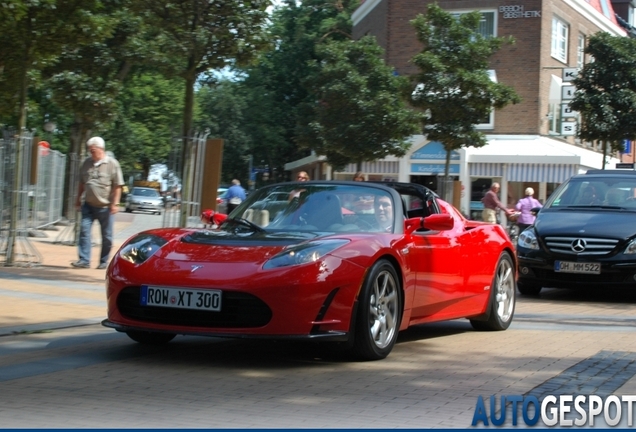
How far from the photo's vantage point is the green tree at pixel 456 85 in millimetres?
28469

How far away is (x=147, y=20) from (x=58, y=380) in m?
9.75

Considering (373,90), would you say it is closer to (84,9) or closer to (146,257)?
(84,9)

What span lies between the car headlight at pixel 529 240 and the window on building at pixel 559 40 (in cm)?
3055

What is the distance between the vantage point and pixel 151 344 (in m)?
7.62

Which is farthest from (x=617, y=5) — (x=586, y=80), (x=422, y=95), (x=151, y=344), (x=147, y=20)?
(x=151, y=344)

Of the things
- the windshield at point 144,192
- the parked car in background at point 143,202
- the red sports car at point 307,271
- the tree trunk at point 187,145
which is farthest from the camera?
the windshield at point 144,192

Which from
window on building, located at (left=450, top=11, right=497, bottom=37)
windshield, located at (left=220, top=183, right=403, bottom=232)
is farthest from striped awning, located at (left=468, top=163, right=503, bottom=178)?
windshield, located at (left=220, top=183, right=403, bottom=232)

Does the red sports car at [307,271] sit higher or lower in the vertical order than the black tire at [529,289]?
higher

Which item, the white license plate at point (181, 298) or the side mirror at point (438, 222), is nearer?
the white license plate at point (181, 298)

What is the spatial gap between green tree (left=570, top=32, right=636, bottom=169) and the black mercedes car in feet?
59.7

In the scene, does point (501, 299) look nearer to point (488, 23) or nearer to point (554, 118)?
point (554, 118)

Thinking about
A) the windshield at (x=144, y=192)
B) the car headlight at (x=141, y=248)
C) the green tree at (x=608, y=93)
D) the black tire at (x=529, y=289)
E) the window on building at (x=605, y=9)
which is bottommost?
the black tire at (x=529, y=289)

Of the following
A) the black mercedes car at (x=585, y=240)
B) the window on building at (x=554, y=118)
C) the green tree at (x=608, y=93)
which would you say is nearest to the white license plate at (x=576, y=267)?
the black mercedes car at (x=585, y=240)

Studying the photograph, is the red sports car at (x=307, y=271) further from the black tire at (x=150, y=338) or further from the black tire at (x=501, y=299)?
the black tire at (x=501, y=299)
